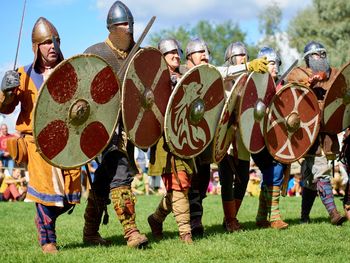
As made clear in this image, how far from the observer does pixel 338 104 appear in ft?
20.7

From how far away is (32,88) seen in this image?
4691 mm

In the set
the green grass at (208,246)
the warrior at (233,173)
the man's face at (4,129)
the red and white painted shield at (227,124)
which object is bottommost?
the green grass at (208,246)

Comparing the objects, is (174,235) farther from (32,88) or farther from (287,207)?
(287,207)

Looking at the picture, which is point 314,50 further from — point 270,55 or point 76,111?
point 76,111

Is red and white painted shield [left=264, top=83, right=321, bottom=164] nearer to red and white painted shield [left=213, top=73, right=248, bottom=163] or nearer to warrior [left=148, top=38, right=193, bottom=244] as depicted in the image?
red and white painted shield [left=213, top=73, right=248, bottom=163]

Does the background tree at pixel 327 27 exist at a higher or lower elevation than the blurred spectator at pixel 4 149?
higher

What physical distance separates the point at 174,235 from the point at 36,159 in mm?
1730

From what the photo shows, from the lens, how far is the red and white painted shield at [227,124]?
17.8ft

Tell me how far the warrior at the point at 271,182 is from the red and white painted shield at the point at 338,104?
58cm

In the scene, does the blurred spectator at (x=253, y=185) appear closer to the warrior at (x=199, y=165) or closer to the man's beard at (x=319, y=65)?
the man's beard at (x=319, y=65)

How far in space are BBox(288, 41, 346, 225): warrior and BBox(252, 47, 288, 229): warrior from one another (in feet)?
0.91

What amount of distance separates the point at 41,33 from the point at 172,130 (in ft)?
3.98

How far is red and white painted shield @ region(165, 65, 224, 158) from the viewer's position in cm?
496

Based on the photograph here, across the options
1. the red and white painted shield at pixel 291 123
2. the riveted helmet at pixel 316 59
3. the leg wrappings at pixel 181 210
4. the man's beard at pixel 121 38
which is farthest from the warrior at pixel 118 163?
the riveted helmet at pixel 316 59
